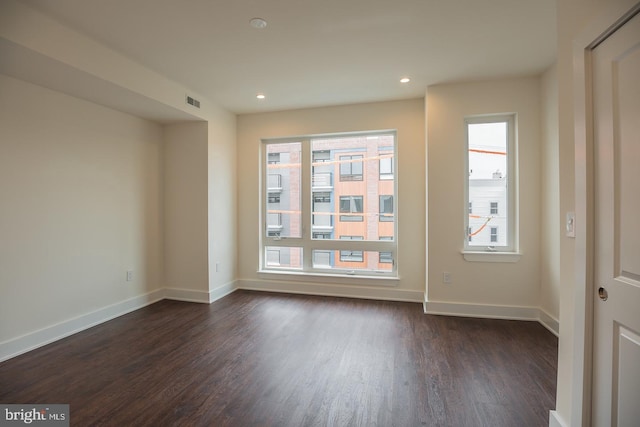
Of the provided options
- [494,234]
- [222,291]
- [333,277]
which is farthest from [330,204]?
[494,234]

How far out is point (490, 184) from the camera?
3.49 metres

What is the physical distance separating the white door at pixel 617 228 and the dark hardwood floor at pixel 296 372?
2.33ft

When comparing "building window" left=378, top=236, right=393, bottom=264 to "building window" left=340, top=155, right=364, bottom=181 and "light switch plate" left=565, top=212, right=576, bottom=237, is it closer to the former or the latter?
"building window" left=340, top=155, right=364, bottom=181

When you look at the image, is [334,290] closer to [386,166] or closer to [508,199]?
[386,166]

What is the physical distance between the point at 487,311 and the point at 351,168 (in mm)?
2553

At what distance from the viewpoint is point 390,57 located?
9.24ft

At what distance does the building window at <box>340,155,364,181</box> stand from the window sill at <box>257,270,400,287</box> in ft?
4.78

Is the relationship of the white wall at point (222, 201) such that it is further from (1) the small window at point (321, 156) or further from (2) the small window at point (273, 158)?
(1) the small window at point (321, 156)

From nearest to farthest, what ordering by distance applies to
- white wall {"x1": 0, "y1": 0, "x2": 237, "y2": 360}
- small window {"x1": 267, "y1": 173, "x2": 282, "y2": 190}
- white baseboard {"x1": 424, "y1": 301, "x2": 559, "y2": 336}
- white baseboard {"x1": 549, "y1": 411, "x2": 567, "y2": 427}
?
1. white baseboard {"x1": 549, "y1": 411, "x2": 567, "y2": 427}
2. white wall {"x1": 0, "y1": 0, "x2": 237, "y2": 360}
3. white baseboard {"x1": 424, "y1": 301, "x2": 559, "y2": 336}
4. small window {"x1": 267, "y1": 173, "x2": 282, "y2": 190}

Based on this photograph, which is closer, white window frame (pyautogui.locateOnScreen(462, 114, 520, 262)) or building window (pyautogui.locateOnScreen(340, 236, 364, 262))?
white window frame (pyautogui.locateOnScreen(462, 114, 520, 262))

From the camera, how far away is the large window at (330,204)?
418 cm

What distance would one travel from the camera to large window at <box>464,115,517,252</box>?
3.44 meters

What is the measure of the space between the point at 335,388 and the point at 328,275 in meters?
2.25

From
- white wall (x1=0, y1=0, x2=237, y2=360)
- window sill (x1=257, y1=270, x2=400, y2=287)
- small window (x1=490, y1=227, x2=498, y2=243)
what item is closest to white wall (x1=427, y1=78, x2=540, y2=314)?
small window (x1=490, y1=227, x2=498, y2=243)
